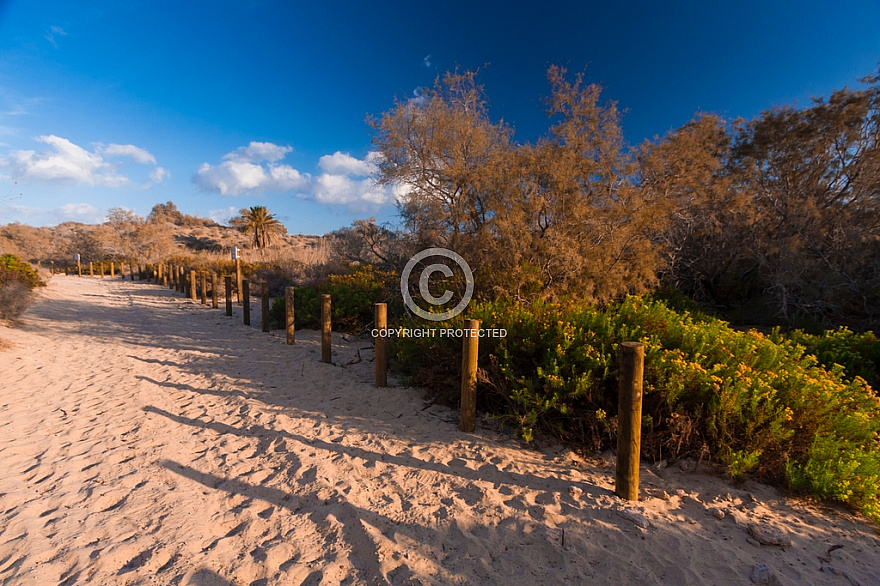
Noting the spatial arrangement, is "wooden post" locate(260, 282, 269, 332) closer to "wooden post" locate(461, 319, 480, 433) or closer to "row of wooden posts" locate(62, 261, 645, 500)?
"row of wooden posts" locate(62, 261, 645, 500)

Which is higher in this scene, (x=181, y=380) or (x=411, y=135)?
(x=411, y=135)

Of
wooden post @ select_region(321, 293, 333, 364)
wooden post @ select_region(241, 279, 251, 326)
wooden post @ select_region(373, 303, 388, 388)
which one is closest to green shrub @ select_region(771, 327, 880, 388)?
wooden post @ select_region(373, 303, 388, 388)

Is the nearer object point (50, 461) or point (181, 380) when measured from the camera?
point (50, 461)

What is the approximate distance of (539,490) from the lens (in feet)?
9.84

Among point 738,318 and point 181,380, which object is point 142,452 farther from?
point 738,318

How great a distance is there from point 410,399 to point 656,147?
23.4 ft

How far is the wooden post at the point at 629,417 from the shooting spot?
9.01 ft

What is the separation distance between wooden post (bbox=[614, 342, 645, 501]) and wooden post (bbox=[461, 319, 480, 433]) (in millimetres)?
1471

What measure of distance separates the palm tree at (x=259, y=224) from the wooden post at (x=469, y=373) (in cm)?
3248

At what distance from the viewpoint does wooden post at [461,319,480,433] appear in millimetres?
3902

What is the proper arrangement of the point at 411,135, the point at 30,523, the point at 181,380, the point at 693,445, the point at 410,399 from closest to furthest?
the point at 30,523 → the point at 693,445 → the point at 410,399 → the point at 181,380 → the point at 411,135

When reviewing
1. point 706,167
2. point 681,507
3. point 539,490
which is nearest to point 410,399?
point 539,490

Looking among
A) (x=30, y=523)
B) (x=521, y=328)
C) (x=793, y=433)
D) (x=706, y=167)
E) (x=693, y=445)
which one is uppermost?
(x=706, y=167)

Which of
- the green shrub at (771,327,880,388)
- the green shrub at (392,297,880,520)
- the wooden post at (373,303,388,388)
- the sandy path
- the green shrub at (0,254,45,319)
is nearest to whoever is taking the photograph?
the sandy path
